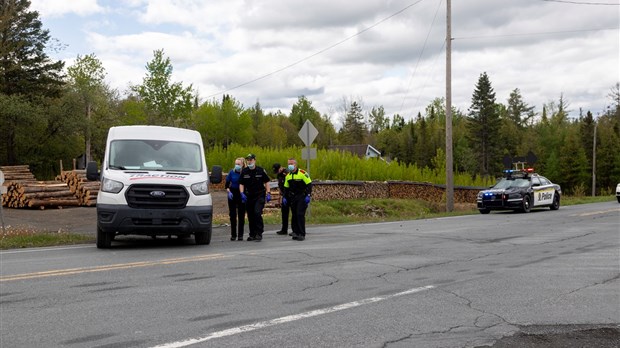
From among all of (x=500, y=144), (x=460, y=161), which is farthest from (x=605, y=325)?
(x=460, y=161)

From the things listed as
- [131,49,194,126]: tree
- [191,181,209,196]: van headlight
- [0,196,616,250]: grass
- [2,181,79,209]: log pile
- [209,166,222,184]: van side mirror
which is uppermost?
[131,49,194,126]: tree

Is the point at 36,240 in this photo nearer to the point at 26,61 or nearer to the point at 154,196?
the point at 154,196

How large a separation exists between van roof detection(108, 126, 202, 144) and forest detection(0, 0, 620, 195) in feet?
65.2

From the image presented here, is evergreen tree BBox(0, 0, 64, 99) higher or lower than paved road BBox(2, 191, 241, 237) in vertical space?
higher

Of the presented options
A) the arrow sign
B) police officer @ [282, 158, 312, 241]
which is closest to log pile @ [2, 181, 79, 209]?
the arrow sign

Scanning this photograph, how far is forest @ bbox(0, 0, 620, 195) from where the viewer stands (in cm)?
4731

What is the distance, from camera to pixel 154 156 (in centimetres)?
1238

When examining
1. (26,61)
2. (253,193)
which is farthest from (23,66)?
(253,193)

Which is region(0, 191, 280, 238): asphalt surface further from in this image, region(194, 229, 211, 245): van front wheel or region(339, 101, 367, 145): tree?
region(339, 101, 367, 145): tree

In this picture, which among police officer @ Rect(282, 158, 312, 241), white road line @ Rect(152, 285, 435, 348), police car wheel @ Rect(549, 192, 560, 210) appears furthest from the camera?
police car wheel @ Rect(549, 192, 560, 210)

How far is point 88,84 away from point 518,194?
49.7 meters

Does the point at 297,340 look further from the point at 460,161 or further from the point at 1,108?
the point at 460,161

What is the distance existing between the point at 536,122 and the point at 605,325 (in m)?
125

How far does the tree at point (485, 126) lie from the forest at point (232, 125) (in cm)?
14
